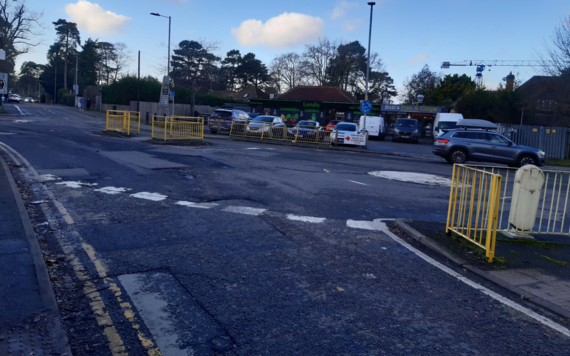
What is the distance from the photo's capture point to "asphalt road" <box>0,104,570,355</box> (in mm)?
4145

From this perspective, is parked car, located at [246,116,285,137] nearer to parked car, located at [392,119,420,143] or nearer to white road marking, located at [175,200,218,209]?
parked car, located at [392,119,420,143]

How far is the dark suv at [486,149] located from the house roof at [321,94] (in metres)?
34.3

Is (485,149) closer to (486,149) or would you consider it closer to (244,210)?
(486,149)

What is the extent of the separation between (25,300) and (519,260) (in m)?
6.28

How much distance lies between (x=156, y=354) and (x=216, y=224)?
4291 millimetres

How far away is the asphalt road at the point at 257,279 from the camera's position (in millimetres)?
4145

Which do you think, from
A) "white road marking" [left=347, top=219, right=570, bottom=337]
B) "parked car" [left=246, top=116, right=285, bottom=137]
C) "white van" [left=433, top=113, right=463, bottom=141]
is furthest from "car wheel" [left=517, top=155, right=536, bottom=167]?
"white van" [left=433, top=113, right=463, bottom=141]

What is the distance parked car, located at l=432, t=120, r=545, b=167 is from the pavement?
18.3 meters

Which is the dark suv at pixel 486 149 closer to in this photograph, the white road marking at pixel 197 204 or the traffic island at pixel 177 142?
the traffic island at pixel 177 142

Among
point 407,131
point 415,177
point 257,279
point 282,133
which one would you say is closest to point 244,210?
point 257,279

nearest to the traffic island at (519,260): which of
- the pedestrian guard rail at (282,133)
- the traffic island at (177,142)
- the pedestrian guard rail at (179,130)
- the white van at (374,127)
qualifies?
the traffic island at (177,142)

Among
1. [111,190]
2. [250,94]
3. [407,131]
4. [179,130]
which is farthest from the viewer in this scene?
[250,94]

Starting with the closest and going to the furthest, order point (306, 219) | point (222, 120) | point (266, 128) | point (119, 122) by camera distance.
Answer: point (306, 219)
point (119, 122)
point (266, 128)
point (222, 120)

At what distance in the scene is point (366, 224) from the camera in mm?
8539
